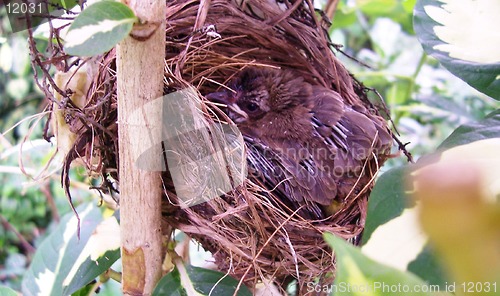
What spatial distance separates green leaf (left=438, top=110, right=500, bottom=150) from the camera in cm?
51

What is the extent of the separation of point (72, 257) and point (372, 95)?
3.45 ft

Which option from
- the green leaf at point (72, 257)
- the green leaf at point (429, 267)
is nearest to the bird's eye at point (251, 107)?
the green leaf at point (72, 257)

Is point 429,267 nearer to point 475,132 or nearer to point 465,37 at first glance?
point 475,132

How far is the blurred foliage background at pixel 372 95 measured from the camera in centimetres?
123

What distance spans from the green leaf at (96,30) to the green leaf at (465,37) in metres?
0.42

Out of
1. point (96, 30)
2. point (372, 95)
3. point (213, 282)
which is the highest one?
point (96, 30)

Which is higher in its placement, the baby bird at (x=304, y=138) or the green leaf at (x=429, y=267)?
the green leaf at (x=429, y=267)

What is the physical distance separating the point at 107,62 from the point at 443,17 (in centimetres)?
47

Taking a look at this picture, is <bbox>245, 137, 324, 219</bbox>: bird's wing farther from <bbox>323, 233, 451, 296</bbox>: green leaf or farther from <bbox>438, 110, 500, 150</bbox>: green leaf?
<bbox>323, 233, 451, 296</bbox>: green leaf

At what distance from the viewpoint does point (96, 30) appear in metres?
0.43

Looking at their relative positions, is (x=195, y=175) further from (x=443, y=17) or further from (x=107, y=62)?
(x=443, y=17)

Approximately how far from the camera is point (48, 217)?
2.93 metres

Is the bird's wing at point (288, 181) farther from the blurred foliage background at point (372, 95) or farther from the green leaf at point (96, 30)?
the green leaf at point (96, 30)

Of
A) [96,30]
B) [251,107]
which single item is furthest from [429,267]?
[251,107]
